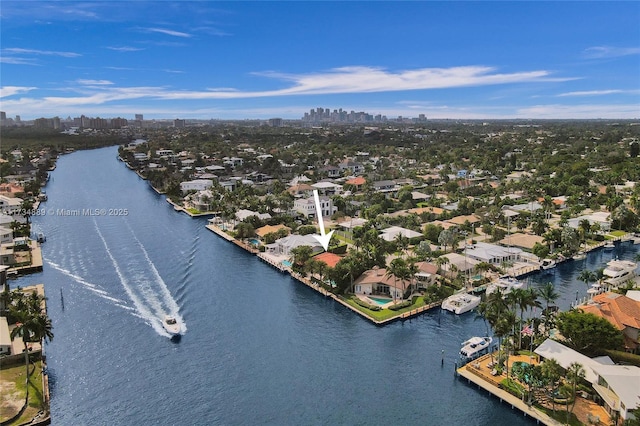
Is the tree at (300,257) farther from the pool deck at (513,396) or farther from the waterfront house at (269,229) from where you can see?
the pool deck at (513,396)

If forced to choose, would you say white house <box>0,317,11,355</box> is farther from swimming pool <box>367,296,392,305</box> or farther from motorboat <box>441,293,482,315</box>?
motorboat <box>441,293,482,315</box>

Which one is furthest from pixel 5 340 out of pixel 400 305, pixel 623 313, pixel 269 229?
pixel 623 313

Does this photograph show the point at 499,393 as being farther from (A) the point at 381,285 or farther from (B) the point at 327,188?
(B) the point at 327,188

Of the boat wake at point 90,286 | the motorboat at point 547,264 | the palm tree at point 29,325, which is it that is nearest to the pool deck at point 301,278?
the boat wake at point 90,286

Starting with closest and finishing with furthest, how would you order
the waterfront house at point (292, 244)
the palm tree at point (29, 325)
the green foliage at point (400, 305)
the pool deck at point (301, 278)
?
the palm tree at point (29, 325) < the pool deck at point (301, 278) < the green foliage at point (400, 305) < the waterfront house at point (292, 244)

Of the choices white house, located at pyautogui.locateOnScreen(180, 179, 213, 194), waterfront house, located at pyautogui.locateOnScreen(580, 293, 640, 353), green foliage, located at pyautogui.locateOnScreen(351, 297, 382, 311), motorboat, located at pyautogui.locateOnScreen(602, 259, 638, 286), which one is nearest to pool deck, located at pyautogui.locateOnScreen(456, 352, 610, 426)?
waterfront house, located at pyautogui.locateOnScreen(580, 293, 640, 353)

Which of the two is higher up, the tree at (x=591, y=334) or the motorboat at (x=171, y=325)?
the tree at (x=591, y=334)

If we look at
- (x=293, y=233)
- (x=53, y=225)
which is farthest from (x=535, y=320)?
(x=53, y=225)
